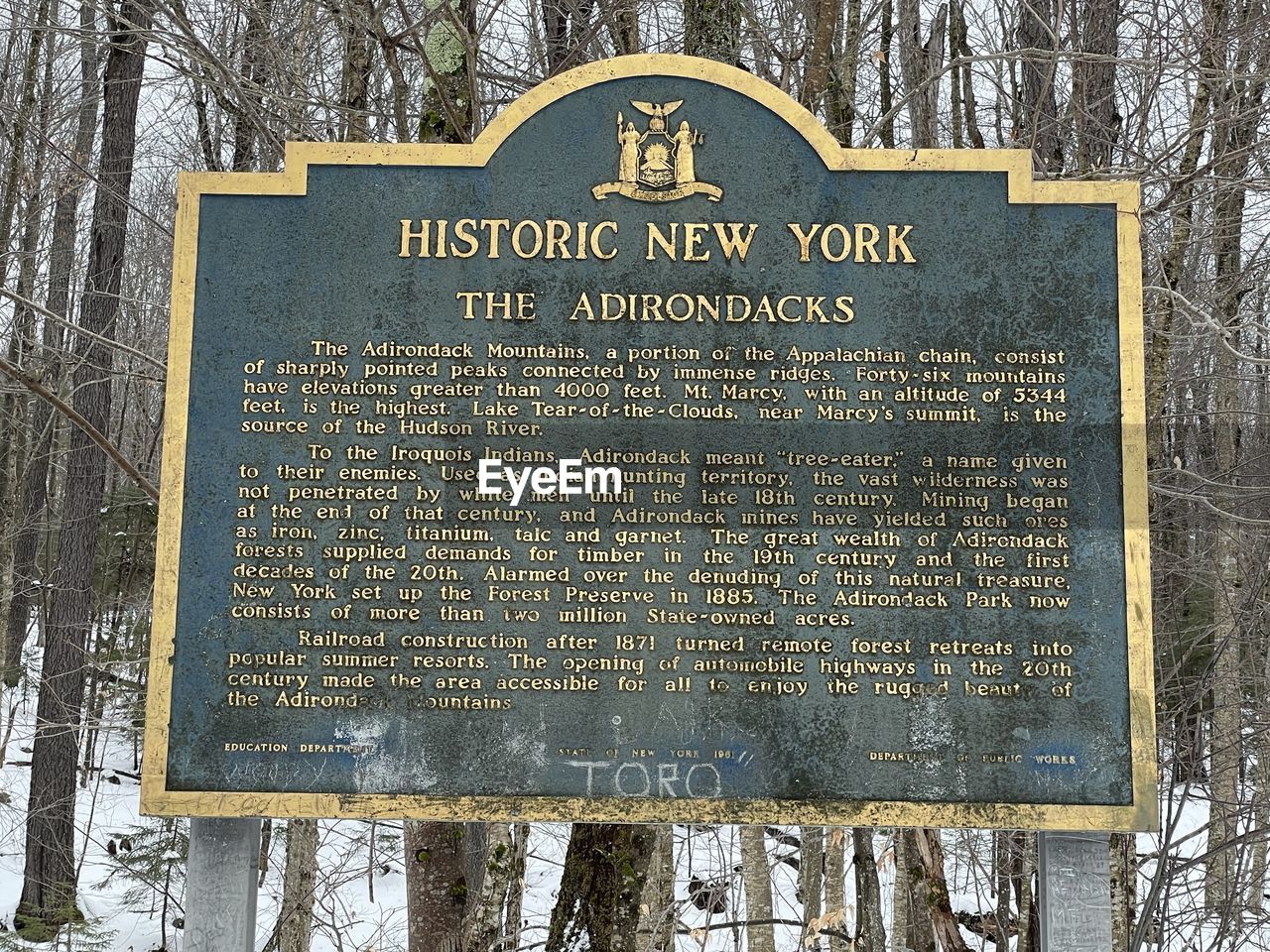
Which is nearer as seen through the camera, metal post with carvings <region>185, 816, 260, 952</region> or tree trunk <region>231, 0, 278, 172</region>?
metal post with carvings <region>185, 816, 260, 952</region>

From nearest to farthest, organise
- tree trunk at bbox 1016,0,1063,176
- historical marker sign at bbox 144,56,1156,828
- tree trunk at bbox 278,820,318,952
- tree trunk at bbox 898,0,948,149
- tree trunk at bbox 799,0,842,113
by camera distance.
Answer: historical marker sign at bbox 144,56,1156,828
tree trunk at bbox 799,0,842,113
tree trunk at bbox 898,0,948,149
tree trunk at bbox 1016,0,1063,176
tree trunk at bbox 278,820,318,952

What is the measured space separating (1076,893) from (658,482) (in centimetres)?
232

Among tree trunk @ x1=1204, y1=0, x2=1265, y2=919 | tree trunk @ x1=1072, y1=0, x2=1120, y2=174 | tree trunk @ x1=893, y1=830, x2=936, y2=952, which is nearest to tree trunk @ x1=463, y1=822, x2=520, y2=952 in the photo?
tree trunk @ x1=893, y1=830, x2=936, y2=952

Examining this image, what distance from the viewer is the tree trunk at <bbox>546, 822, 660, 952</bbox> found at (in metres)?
5.61

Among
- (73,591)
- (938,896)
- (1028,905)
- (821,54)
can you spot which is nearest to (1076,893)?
(938,896)

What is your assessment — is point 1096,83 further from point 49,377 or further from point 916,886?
point 49,377

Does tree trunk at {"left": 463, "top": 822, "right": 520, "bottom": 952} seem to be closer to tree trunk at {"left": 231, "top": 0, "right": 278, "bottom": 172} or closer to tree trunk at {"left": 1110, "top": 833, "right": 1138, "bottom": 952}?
tree trunk at {"left": 1110, "top": 833, "right": 1138, "bottom": 952}

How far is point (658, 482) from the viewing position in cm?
438

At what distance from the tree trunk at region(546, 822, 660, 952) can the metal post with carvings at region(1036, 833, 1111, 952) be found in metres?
2.04

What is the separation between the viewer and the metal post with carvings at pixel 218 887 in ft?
14.7

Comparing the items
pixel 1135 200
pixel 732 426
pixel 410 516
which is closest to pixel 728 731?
pixel 732 426

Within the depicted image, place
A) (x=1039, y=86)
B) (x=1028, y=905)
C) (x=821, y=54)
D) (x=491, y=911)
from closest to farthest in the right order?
(x=491, y=911), (x=821, y=54), (x=1028, y=905), (x=1039, y=86)

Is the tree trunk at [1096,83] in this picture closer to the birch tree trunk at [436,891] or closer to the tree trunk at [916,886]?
the tree trunk at [916,886]

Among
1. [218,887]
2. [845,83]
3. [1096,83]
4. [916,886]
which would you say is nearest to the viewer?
[218,887]
